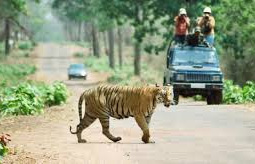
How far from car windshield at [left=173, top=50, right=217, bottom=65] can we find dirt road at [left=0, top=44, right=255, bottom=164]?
299 centimetres

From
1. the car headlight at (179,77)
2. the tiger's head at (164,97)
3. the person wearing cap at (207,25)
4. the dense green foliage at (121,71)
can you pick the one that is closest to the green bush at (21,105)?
the car headlight at (179,77)

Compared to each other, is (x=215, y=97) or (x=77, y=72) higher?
(x=215, y=97)

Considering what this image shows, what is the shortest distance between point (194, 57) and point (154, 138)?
36.0 feet

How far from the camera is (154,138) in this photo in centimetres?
1545

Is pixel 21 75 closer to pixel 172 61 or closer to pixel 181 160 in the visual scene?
pixel 172 61

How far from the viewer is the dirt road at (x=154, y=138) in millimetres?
12523

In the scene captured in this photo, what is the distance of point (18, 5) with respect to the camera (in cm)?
4541

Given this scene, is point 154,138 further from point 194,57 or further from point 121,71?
point 121,71

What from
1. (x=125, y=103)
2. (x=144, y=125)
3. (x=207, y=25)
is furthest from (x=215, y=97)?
(x=144, y=125)

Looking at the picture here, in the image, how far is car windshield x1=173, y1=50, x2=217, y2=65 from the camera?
26.0m

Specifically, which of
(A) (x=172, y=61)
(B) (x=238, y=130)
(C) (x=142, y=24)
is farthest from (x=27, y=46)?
(B) (x=238, y=130)

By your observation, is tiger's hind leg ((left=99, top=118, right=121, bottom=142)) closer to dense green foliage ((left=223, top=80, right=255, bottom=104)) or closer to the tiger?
the tiger

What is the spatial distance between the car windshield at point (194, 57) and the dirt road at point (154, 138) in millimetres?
2987

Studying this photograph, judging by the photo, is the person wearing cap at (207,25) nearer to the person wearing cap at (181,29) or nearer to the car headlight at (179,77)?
the person wearing cap at (181,29)
